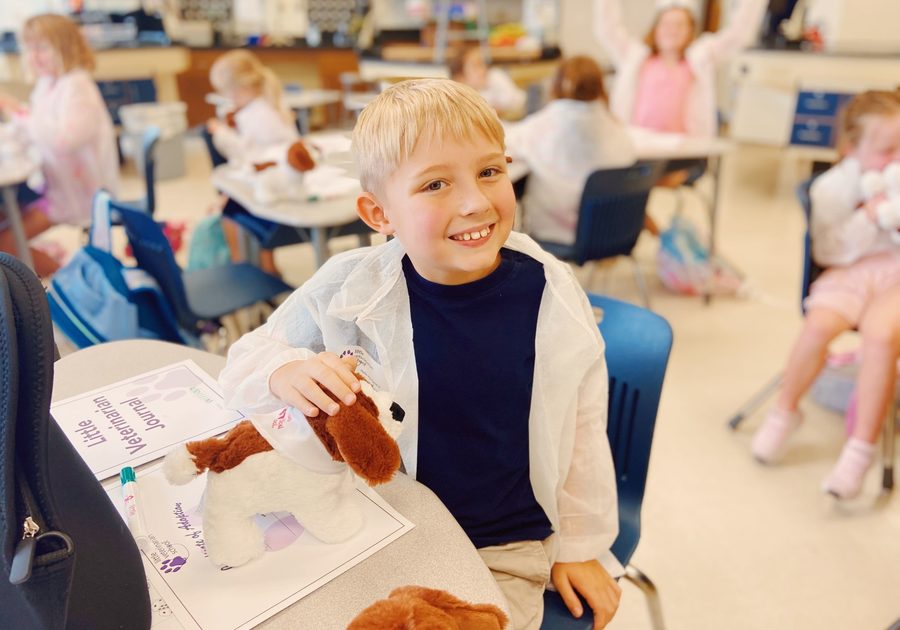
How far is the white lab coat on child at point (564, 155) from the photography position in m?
2.46

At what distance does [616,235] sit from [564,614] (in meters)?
1.76

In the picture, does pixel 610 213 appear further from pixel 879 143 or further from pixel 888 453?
pixel 888 453

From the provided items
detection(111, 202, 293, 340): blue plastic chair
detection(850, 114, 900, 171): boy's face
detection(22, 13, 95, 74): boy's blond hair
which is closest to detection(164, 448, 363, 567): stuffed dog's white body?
detection(111, 202, 293, 340): blue plastic chair

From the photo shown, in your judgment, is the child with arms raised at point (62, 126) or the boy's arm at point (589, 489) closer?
the boy's arm at point (589, 489)

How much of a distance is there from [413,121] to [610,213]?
173 centimetres

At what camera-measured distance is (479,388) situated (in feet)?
2.84

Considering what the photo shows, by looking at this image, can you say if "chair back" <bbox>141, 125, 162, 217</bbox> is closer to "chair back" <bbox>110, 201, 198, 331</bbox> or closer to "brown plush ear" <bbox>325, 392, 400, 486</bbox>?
"chair back" <bbox>110, 201, 198, 331</bbox>

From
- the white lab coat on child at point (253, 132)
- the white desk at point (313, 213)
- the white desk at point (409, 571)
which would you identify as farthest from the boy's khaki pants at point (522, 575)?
the white lab coat on child at point (253, 132)

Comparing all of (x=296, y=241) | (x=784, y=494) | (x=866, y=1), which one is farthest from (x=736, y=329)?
(x=866, y=1)

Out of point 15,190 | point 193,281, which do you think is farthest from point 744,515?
point 15,190

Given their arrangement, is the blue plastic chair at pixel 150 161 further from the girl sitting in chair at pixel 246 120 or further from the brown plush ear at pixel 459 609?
the brown plush ear at pixel 459 609

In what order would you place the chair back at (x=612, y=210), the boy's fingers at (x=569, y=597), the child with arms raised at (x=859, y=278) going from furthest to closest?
the chair back at (x=612, y=210) → the child with arms raised at (x=859, y=278) → the boy's fingers at (x=569, y=597)

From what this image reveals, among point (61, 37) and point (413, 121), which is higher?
point (61, 37)

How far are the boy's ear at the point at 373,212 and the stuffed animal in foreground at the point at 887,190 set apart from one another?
4.82 ft
